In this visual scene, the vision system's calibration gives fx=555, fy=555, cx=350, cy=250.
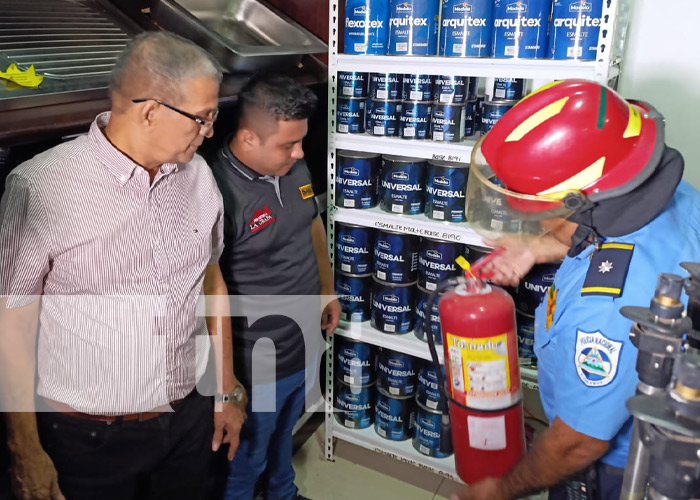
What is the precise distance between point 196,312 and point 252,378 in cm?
47

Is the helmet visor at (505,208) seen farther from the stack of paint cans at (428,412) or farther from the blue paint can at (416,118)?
the stack of paint cans at (428,412)

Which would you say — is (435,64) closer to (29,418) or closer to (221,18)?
(221,18)

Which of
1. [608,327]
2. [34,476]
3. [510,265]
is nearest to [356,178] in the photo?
[510,265]

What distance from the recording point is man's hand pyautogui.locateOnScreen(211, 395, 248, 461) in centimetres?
Answer: 167

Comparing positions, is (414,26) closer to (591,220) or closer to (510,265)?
(510,265)

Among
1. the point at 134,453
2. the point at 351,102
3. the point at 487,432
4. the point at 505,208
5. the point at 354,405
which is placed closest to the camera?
the point at 505,208

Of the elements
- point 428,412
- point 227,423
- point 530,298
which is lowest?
point 428,412

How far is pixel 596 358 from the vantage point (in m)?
1.03

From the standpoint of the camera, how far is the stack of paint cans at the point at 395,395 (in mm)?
2249

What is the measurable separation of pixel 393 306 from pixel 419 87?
0.83m

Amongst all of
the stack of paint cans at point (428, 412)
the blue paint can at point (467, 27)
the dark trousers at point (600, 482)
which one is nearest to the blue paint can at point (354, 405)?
the stack of paint cans at point (428, 412)

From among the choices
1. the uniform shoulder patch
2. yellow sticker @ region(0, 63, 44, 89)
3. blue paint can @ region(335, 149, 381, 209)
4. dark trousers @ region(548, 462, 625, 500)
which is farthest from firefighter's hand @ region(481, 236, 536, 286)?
yellow sticker @ region(0, 63, 44, 89)

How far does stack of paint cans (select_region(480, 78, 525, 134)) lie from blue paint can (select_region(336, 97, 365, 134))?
467 mm

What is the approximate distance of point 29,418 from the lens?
1.22 m
